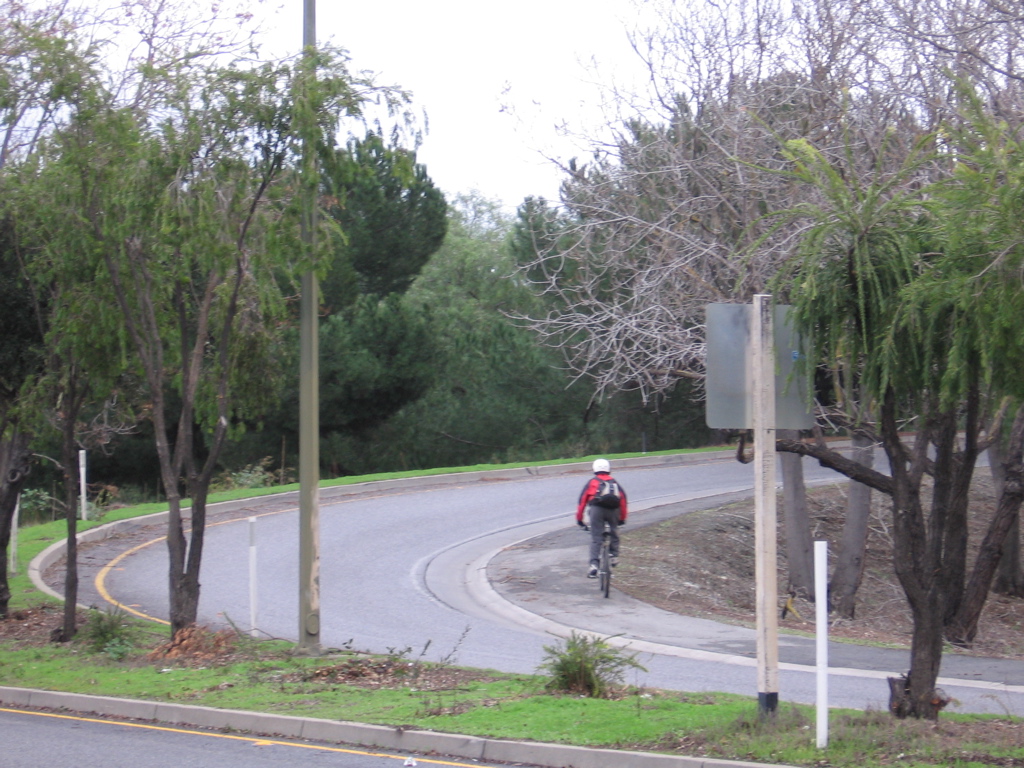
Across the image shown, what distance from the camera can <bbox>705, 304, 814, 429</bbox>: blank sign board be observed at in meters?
6.98

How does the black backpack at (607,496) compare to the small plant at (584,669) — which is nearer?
the small plant at (584,669)

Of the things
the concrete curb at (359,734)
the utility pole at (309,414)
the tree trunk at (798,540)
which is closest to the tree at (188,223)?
the utility pole at (309,414)

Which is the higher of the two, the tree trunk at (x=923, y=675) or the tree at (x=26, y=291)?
the tree at (x=26, y=291)

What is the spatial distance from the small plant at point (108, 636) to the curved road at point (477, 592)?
114 cm

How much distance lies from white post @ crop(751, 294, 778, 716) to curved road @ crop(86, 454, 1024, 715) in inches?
78.3

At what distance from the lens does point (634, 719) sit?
298 inches

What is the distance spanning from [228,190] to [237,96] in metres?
0.95

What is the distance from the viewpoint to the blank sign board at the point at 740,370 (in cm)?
698

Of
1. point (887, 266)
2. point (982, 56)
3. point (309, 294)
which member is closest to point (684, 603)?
point (309, 294)

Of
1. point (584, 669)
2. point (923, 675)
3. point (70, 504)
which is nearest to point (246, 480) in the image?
point (70, 504)

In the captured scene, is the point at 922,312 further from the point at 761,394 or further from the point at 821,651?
the point at 821,651

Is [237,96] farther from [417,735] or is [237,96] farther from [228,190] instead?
[417,735]

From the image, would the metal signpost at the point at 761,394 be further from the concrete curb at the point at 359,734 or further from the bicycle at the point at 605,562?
the bicycle at the point at 605,562

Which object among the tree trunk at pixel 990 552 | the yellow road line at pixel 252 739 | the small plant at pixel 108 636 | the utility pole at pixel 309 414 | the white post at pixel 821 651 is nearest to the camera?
the white post at pixel 821 651
